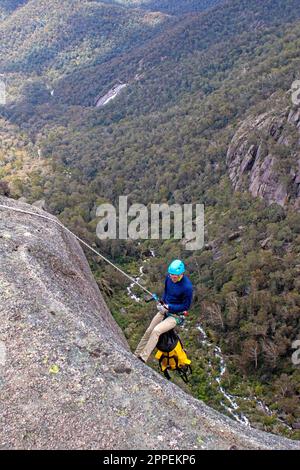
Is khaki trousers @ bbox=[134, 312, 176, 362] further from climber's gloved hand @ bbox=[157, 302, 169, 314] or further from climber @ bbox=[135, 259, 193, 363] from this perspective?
climber's gloved hand @ bbox=[157, 302, 169, 314]

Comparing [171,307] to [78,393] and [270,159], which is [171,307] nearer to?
[78,393]

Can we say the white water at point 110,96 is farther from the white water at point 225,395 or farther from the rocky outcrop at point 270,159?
the white water at point 225,395

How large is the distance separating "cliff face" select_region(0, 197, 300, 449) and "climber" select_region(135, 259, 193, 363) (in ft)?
4.09

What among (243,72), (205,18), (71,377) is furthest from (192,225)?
(205,18)

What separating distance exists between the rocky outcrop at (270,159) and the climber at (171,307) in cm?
6876

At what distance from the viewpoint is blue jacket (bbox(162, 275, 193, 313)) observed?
12016mm

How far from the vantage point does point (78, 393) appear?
9148 mm

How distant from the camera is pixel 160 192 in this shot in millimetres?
104062

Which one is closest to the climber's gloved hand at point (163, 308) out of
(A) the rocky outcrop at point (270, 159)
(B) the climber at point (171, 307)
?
(B) the climber at point (171, 307)

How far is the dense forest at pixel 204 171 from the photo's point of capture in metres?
53.8

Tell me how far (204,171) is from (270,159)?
69.5 feet

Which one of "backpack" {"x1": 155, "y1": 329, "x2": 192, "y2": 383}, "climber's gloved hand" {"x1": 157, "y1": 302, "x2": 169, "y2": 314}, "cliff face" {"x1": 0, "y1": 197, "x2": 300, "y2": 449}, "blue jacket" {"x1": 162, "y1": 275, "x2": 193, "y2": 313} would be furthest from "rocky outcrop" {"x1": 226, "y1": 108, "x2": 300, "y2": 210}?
"cliff face" {"x1": 0, "y1": 197, "x2": 300, "y2": 449}
